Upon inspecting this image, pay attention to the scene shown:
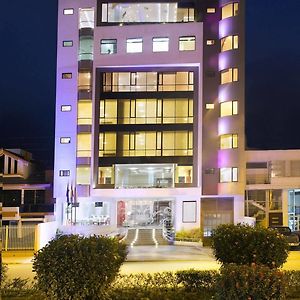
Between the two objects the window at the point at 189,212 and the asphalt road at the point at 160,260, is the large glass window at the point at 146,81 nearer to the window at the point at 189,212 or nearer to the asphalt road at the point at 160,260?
the window at the point at 189,212

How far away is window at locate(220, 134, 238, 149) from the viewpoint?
42.6 m

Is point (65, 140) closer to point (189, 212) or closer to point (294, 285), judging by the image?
point (189, 212)

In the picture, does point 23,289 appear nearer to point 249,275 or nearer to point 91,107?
point 249,275

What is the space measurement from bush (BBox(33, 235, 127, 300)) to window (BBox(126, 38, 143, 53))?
33869mm

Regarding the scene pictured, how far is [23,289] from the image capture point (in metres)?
14.8

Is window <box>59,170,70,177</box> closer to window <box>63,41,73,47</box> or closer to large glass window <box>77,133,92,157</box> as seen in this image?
large glass window <box>77,133,92,157</box>

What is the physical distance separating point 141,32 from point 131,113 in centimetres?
623

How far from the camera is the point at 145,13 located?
46.4 m

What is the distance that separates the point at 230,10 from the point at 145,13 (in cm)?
695

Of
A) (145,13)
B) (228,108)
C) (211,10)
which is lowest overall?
(228,108)

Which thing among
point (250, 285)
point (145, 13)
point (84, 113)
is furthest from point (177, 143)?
point (250, 285)

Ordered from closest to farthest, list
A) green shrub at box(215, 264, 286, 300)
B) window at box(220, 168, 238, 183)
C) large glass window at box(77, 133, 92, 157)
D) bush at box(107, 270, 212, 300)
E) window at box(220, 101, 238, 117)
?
green shrub at box(215, 264, 286, 300), bush at box(107, 270, 212, 300), window at box(220, 168, 238, 183), window at box(220, 101, 238, 117), large glass window at box(77, 133, 92, 157)

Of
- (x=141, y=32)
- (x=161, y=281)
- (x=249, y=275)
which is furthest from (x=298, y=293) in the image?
(x=141, y=32)

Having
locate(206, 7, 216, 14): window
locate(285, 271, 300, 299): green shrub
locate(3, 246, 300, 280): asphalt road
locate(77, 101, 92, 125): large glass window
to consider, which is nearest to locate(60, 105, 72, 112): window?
locate(77, 101, 92, 125): large glass window
